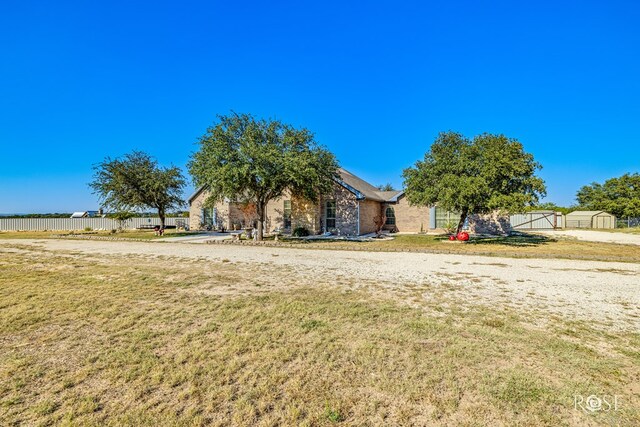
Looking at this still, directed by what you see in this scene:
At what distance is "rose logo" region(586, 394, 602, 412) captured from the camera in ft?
8.39

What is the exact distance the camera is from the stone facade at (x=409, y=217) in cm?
2311

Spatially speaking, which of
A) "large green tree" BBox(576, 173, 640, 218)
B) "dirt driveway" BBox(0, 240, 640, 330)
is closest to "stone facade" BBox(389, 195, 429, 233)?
"dirt driveway" BBox(0, 240, 640, 330)

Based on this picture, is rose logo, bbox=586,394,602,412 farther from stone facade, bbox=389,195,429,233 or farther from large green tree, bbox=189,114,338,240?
stone facade, bbox=389,195,429,233

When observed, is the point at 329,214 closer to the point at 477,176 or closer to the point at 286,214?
the point at 286,214

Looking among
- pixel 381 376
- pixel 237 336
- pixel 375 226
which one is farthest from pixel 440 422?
pixel 375 226

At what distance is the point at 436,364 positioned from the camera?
3.25 metres

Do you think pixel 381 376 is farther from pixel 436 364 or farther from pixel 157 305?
pixel 157 305

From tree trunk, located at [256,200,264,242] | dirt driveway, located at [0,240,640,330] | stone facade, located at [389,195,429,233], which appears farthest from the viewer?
stone facade, located at [389,195,429,233]

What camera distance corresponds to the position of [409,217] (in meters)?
23.4

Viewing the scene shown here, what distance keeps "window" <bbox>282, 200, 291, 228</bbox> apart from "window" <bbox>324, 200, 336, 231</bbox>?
2.73 m

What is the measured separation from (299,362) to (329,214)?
60.3 ft

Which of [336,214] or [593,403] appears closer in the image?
[593,403]

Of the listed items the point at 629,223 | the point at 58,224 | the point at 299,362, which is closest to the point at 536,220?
the point at 629,223

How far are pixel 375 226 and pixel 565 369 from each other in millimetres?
20222
